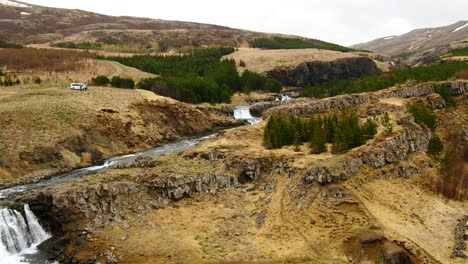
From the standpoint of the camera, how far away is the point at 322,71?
13775 cm

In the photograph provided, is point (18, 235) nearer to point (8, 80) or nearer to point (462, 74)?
point (8, 80)

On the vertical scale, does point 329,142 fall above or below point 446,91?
below

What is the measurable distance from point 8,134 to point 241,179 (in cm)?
2835

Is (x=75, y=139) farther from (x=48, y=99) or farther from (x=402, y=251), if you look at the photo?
(x=402, y=251)

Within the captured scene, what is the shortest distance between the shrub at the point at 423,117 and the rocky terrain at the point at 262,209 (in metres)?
6.82

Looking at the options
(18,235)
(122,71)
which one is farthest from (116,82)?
(18,235)

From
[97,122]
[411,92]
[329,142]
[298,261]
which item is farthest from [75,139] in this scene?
[411,92]

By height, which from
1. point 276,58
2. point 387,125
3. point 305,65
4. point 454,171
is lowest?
point 454,171

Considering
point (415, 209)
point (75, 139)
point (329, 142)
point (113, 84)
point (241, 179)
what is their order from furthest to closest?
point (113, 84), point (75, 139), point (329, 142), point (241, 179), point (415, 209)

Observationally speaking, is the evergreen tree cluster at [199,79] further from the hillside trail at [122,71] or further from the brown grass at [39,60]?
the brown grass at [39,60]

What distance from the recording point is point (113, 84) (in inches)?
3248

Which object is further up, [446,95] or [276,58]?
[276,58]

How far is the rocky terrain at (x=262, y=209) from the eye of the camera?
31562 mm

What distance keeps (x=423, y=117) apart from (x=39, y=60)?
81075 mm
